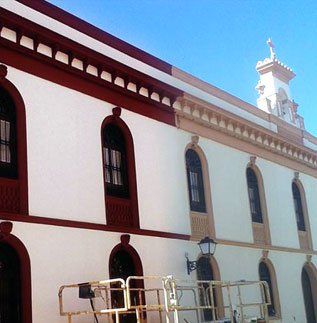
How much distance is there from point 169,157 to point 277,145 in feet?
22.8

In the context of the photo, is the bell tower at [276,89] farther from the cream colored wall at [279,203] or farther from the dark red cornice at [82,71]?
the dark red cornice at [82,71]

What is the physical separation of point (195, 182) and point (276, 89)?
9010mm

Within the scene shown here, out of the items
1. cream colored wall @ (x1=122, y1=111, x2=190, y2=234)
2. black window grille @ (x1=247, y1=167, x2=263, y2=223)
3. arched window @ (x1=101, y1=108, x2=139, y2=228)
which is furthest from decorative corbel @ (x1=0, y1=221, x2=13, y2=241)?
black window grille @ (x1=247, y1=167, x2=263, y2=223)

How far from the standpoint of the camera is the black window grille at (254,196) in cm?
1998

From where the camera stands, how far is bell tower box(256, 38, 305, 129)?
80.8ft

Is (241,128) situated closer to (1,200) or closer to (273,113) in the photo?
(273,113)

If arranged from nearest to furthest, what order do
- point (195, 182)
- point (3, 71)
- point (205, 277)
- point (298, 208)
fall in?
1. point (3, 71)
2. point (205, 277)
3. point (195, 182)
4. point (298, 208)

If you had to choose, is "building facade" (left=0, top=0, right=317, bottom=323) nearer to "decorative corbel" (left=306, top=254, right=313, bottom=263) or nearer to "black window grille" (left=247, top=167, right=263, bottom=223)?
"black window grille" (left=247, top=167, right=263, bottom=223)

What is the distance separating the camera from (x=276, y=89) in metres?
25.0

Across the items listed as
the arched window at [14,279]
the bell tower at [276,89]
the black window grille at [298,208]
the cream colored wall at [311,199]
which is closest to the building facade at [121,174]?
the arched window at [14,279]

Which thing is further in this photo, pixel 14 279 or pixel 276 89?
pixel 276 89

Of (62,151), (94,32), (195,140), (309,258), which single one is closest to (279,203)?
(309,258)

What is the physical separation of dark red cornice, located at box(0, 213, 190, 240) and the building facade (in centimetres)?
3

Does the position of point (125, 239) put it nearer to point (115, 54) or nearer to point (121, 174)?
point (121, 174)
